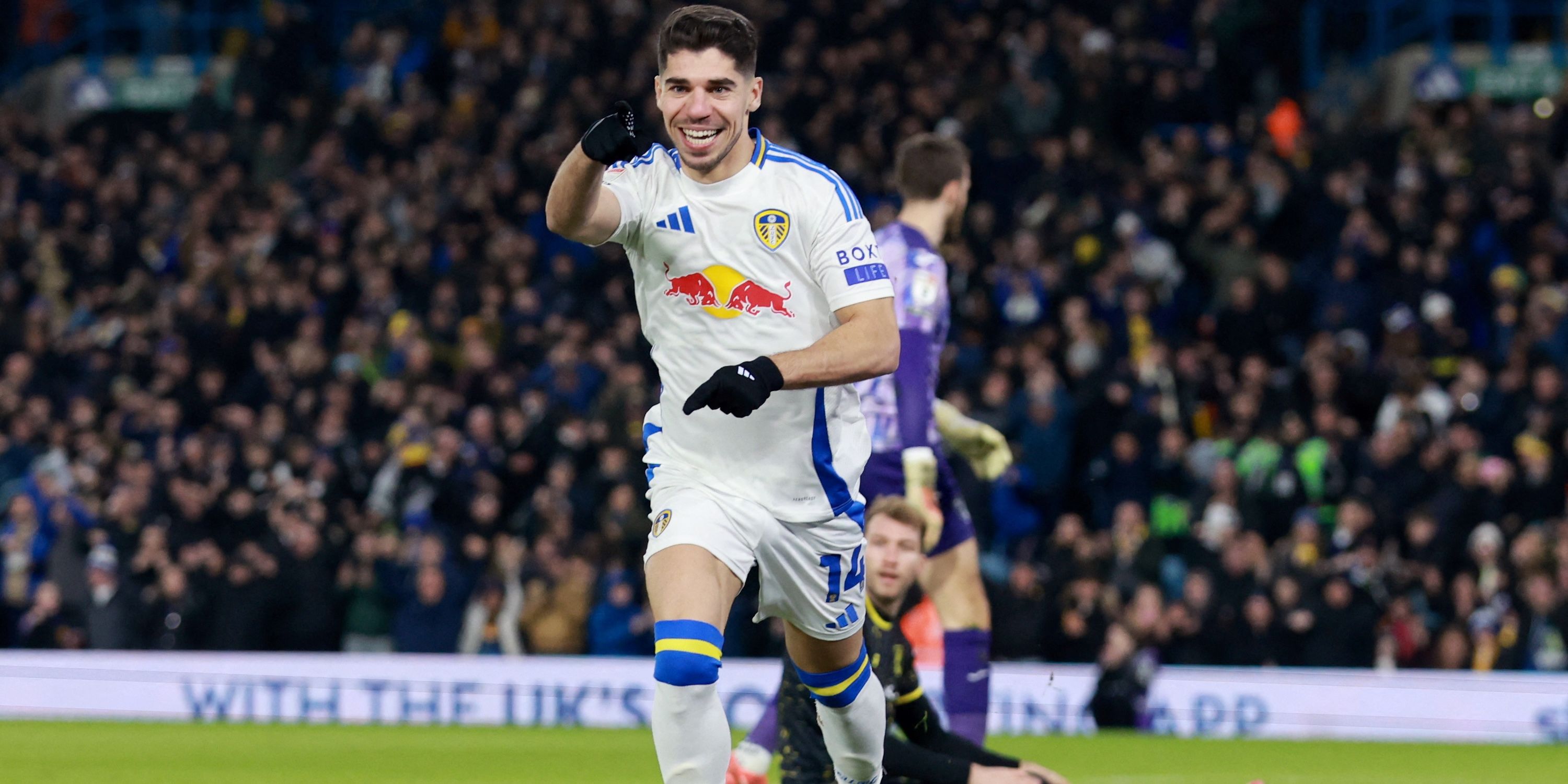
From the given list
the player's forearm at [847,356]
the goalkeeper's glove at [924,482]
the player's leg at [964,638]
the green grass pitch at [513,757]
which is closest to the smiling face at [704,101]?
the player's forearm at [847,356]

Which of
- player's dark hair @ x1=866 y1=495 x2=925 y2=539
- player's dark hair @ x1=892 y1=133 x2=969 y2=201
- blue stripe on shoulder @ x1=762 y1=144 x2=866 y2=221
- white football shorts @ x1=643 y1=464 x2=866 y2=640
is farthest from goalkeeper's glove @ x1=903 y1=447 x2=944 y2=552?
blue stripe on shoulder @ x1=762 y1=144 x2=866 y2=221

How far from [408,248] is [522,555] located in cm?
521

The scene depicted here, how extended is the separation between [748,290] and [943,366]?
12.7 metres

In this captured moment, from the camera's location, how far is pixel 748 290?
6.18 metres

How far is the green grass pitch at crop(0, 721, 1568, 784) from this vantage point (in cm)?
1084

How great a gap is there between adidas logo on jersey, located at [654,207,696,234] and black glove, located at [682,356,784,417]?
2.40 feet

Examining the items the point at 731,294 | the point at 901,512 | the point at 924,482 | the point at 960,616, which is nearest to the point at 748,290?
the point at 731,294

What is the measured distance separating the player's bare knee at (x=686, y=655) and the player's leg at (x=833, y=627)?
0.52m

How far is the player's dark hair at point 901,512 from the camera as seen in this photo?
7.52 metres

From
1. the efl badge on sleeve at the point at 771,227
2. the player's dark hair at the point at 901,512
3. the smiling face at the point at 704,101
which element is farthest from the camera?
the player's dark hair at the point at 901,512

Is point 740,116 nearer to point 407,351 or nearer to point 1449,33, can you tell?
point 407,351

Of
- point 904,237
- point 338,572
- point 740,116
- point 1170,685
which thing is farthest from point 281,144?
point 740,116

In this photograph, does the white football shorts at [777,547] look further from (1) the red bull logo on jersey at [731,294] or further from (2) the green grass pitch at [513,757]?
(2) the green grass pitch at [513,757]

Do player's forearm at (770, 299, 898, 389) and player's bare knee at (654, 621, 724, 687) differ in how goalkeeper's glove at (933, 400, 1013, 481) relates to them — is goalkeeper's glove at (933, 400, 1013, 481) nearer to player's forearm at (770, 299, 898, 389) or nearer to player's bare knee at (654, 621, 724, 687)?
player's forearm at (770, 299, 898, 389)
